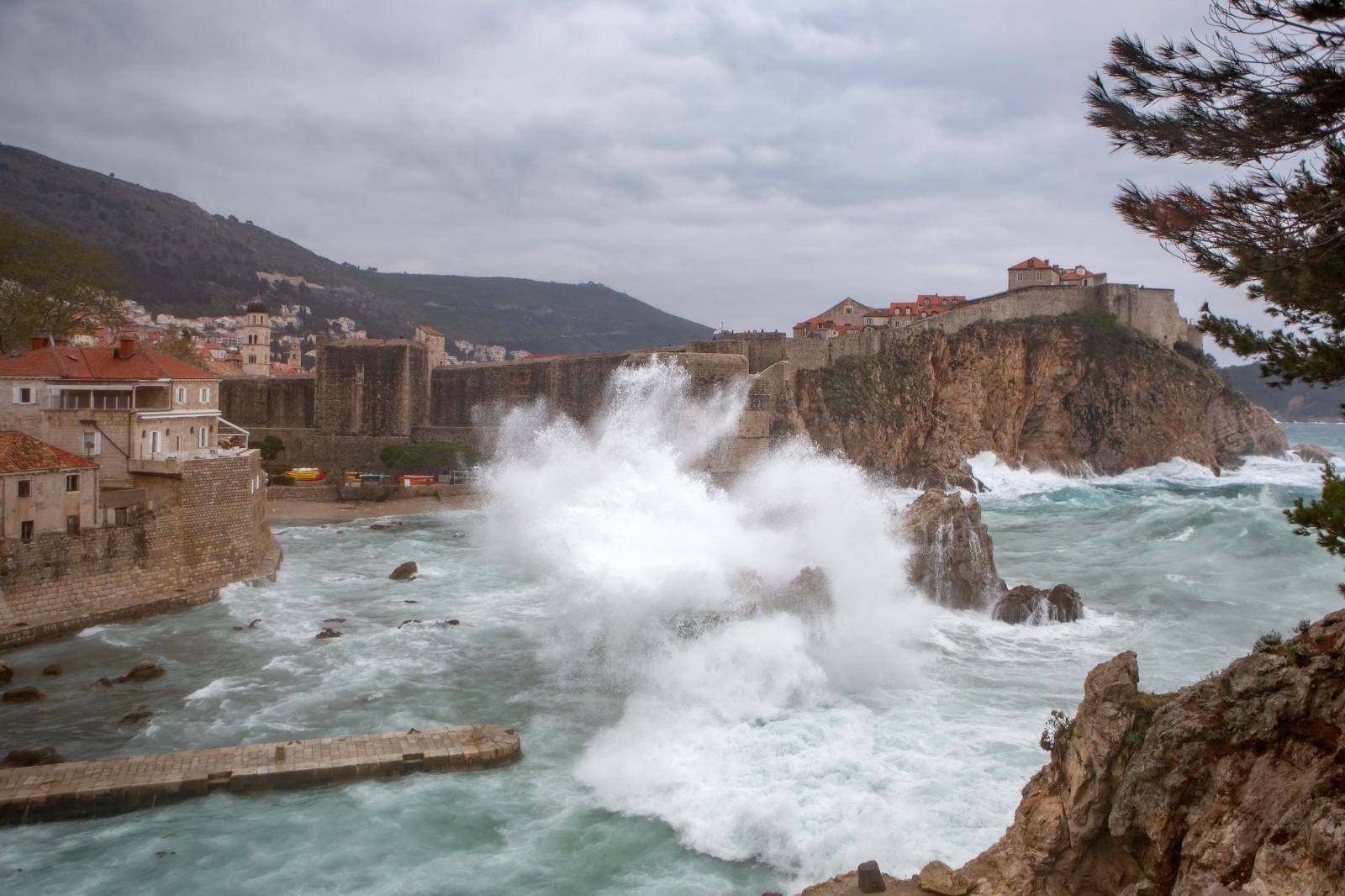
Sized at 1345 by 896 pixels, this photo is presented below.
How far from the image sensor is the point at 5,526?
14047 millimetres

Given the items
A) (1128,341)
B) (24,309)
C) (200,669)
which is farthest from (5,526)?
(1128,341)

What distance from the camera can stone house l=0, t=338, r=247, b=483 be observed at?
52.6ft

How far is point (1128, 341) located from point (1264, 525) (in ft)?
66.1

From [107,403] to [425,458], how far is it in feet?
51.8

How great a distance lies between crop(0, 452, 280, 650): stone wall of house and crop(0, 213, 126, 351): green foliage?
951 centimetres

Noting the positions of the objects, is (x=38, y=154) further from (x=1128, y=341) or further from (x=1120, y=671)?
(x=1120, y=671)

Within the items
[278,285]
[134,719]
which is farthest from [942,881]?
[278,285]

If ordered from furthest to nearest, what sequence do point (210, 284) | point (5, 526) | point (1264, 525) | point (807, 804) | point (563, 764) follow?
1. point (210, 284)
2. point (1264, 525)
3. point (5, 526)
4. point (563, 764)
5. point (807, 804)

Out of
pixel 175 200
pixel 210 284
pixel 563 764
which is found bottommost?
pixel 563 764

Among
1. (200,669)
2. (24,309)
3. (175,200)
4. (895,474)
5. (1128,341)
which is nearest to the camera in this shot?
(200,669)

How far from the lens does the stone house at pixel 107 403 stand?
632 inches

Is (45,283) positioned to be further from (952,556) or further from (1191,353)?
(1191,353)

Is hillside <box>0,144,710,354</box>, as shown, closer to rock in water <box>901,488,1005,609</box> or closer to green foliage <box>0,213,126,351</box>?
green foliage <box>0,213,126,351</box>

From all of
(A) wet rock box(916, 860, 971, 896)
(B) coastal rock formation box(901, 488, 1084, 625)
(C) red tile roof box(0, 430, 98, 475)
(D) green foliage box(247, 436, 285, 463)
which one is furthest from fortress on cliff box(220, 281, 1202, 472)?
(A) wet rock box(916, 860, 971, 896)
